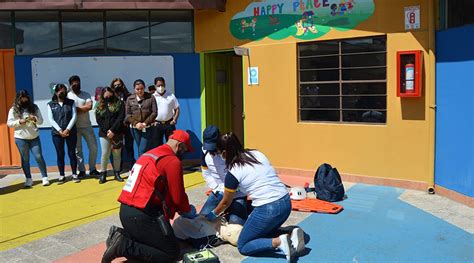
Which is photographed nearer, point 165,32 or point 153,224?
point 153,224

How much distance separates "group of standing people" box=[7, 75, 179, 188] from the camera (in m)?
7.70

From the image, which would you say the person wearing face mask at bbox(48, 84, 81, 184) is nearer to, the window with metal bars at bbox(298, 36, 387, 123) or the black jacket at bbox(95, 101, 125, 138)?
the black jacket at bbox(95, 101, 125, 138)

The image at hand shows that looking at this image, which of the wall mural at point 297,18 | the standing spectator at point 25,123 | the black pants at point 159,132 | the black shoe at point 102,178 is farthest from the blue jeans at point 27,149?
the wall mural at point 297,18

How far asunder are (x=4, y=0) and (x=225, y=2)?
3847mm

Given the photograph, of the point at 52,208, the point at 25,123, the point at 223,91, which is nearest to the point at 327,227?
the point at 52,208

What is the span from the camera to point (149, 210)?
432 cm

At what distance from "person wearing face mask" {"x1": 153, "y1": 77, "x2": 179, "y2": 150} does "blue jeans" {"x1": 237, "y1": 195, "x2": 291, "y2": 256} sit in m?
3.95

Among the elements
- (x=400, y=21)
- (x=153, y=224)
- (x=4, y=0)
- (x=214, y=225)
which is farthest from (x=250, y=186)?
(x=4, y=0)

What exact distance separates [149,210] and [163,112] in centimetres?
410

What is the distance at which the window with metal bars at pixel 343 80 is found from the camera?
714 cm

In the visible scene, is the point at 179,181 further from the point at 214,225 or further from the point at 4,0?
the point at 4,0

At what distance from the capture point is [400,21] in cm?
677

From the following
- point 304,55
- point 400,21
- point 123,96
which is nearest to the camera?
point 400,21

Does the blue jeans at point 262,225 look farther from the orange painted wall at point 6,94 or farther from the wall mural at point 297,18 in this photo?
the orange painted wall at point 6,94
